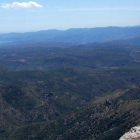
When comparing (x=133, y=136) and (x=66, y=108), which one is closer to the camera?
(x=133, y=136)

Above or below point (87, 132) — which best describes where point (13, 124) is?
below

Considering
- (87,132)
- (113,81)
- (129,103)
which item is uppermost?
(129,103)

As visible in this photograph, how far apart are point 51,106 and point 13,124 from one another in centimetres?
2904

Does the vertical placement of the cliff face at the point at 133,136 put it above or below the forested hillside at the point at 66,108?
above

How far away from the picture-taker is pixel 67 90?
150 metres

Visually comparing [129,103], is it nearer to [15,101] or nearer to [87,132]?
[87,132]

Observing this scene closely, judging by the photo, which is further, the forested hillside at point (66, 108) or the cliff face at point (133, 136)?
the forested hillside at point (66, 108)

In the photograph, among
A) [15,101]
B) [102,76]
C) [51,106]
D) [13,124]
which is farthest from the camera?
[102,76]

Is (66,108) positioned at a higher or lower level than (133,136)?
lower

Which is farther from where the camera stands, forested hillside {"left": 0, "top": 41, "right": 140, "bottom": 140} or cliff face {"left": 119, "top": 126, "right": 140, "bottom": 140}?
forested hillside {"left": 0, "top": 41, "right": 140, "bottom": 140}

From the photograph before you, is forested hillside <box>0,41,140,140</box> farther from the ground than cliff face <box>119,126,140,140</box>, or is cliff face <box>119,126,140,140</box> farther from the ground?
cliff face <box>119,126,140,140</box>

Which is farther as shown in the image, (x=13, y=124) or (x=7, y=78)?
(x=7, y=78)

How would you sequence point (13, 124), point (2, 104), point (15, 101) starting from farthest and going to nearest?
point (15, 101), point (2, 104), point (13, 124)

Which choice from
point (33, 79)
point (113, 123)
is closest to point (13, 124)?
point (113, 123)
